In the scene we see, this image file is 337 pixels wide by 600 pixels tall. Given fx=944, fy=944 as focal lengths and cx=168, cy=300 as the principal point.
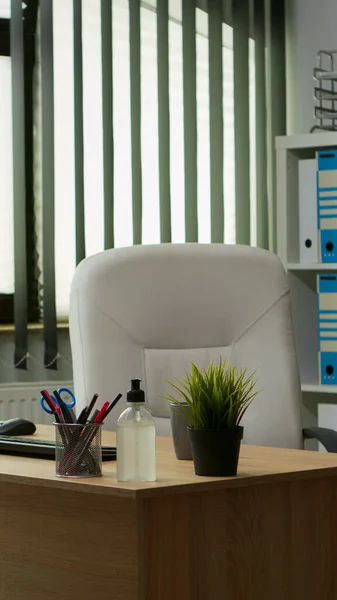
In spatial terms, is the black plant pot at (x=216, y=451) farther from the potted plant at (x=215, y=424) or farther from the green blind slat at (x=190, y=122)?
the green blind slat at (x=190, y=122)

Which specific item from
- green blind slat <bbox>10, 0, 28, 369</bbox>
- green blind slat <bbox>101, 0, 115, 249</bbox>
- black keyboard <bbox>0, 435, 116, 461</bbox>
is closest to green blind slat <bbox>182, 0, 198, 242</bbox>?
green blind slat <bbox>101, 0, 115, 249</bbox>

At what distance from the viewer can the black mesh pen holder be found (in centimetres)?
138

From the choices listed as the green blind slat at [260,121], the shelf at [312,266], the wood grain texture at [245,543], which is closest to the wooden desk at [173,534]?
the wood grain texture at [245,543]

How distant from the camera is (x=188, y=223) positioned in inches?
139

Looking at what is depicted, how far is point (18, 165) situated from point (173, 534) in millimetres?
2069

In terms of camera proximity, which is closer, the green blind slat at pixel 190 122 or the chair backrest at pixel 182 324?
the chair backrest at pixel 182 324

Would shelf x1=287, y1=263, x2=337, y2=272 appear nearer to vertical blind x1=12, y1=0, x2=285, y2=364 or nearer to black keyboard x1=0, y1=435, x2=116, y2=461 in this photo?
vertical blind x1=12, y1=0, x2=285, y2=364

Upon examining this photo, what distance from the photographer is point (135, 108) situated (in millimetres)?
3373

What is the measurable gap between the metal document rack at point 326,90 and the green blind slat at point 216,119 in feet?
1.21

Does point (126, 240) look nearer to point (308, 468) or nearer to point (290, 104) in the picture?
→ point (290, 104)

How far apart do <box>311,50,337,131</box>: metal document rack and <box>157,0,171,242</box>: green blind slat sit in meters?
0.54

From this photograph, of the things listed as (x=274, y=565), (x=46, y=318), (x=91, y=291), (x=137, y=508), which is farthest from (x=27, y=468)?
(x=46, y=318)

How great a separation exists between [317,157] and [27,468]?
205 cm

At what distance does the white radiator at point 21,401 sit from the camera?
3.14 metres
